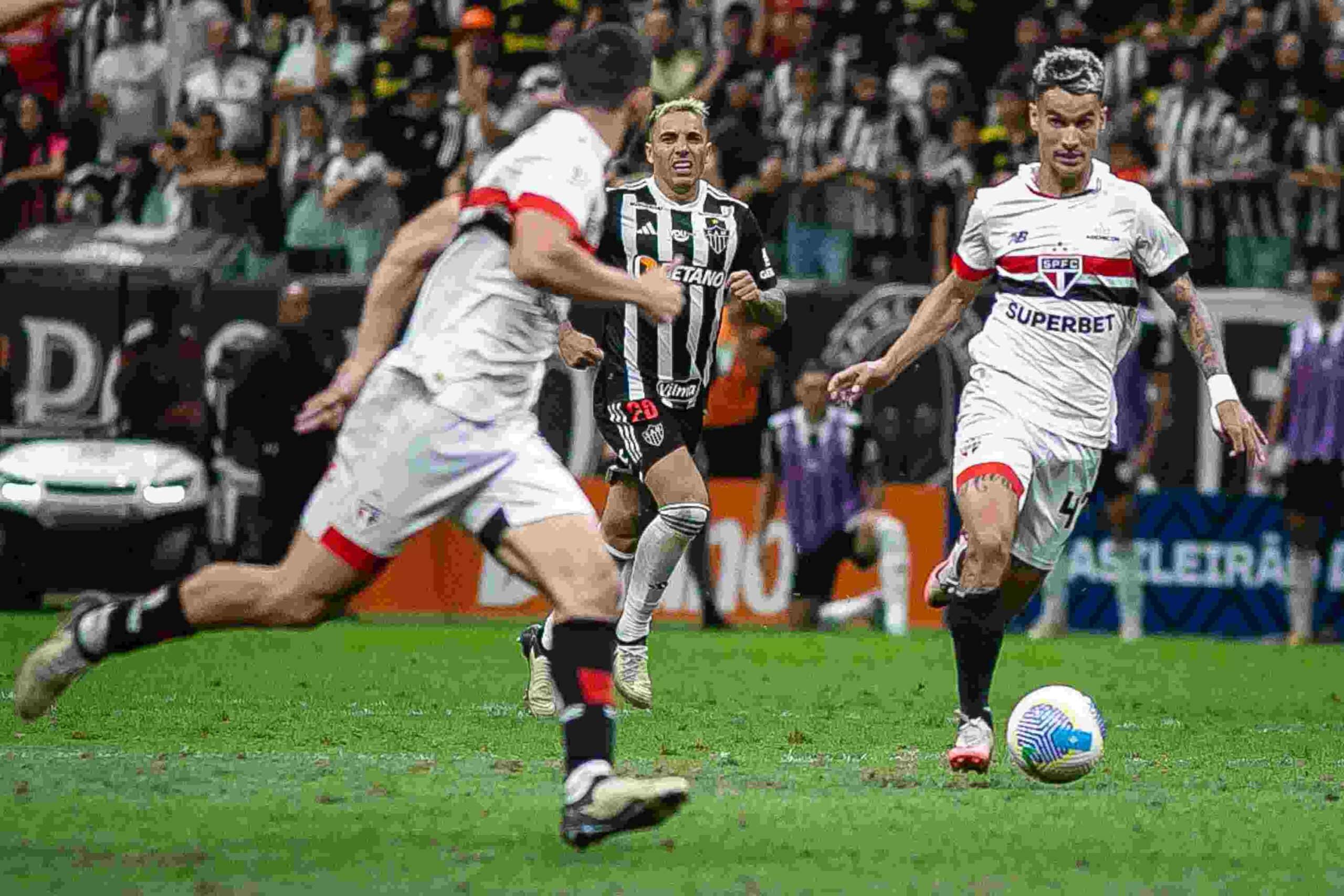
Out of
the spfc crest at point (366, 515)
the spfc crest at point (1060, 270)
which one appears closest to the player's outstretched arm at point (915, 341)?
the spfc crest at point (1060, 270)

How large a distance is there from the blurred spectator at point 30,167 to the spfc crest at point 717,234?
11566mm

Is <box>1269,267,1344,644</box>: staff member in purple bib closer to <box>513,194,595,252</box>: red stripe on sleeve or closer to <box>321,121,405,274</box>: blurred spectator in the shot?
<box>321,121,405,274</box>: blurred spectator

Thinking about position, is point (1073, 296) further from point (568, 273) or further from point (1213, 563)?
point (1213, 563)

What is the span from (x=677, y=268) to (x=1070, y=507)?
9.78 feet

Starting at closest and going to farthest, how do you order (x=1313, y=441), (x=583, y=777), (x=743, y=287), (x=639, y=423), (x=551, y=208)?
(x=583, y=777) < (x=551, y=208) < (x=743, y=287) < (x=639, y=423) < (x=1313, y=441)

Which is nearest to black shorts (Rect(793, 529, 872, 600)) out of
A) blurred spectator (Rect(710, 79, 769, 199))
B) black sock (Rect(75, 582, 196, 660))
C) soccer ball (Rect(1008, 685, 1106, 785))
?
blurred spectator (Rect(710, 79, 769, 199))

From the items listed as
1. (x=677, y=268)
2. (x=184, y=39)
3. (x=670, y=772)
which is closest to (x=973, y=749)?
(x=670, y=772)

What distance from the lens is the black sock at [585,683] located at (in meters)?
6.53

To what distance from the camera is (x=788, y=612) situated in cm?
1859

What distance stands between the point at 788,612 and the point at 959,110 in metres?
4.87

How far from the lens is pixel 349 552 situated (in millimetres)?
6691

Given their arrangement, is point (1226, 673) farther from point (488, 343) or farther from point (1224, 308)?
point (488, 343)

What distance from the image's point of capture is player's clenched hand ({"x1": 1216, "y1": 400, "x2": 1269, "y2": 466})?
8680 mm

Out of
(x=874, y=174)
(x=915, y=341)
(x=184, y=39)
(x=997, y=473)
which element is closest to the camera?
(x=997, y=473)
